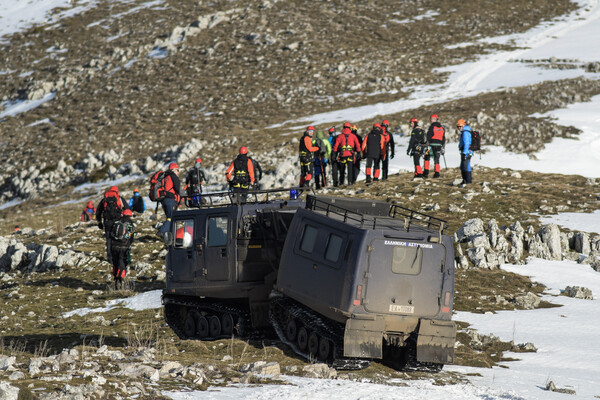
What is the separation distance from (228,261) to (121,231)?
601 cm

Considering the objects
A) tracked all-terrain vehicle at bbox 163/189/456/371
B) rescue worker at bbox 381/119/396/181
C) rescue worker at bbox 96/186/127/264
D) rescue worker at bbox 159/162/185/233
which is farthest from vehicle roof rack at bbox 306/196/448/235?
rescue worker at bbox 381/119/396/181

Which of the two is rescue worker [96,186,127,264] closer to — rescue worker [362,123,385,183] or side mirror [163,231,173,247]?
side mirror [163,231,173,247]

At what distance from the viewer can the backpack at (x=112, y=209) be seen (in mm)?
21141

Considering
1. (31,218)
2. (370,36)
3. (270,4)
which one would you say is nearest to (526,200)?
(31,218)

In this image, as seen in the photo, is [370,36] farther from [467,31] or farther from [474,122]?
[474,122]

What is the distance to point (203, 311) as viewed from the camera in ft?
52.8

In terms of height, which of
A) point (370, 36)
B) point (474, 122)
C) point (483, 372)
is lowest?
point (483, 372)

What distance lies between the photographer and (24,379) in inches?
377

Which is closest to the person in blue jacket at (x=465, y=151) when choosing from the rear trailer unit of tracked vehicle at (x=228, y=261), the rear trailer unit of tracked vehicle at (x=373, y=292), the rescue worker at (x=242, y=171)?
the rescue worker at (x=242, y=171)

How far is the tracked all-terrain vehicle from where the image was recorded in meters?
12.2

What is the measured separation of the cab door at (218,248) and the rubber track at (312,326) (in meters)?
1.59

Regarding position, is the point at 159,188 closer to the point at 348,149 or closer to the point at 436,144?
the point at 348,149

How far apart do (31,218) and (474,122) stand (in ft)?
→ 81.6

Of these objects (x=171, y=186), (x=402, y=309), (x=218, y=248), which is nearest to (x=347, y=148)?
(x=171, y=186)
